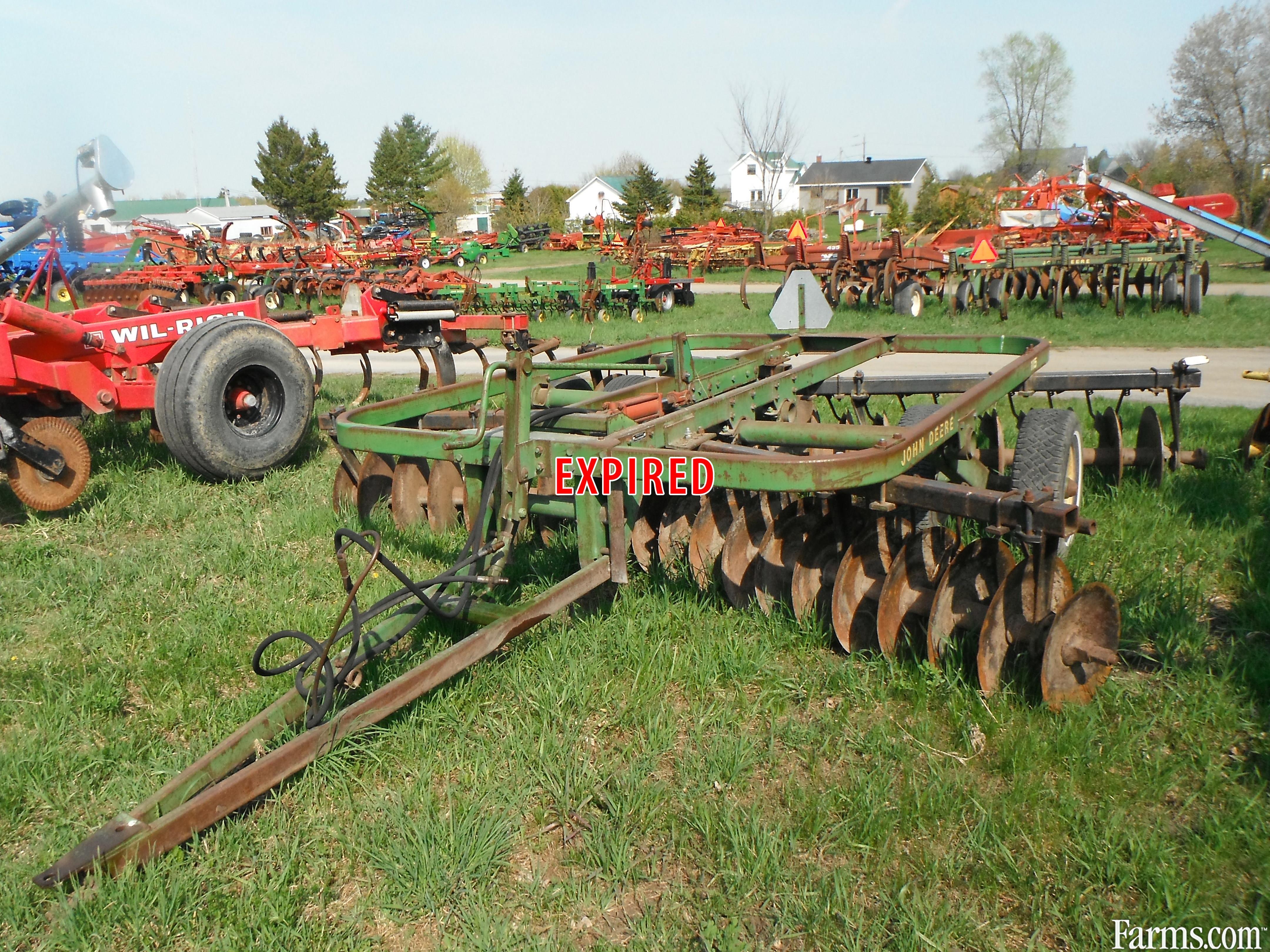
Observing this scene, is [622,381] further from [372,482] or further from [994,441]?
[994,441]

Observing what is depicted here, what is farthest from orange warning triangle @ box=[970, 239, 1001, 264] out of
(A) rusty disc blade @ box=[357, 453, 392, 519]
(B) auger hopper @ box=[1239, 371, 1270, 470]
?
(A) rusty disc blade @ box=[357, 453, 392, 519]

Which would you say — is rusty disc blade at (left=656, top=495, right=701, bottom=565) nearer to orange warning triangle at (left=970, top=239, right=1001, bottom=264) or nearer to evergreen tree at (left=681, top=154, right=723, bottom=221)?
orange warning triangle at (left=970, top=239, right=1001, bottom=264)

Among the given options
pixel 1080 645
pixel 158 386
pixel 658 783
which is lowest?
pixel 658 783

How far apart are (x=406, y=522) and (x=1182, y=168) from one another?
4270 cm

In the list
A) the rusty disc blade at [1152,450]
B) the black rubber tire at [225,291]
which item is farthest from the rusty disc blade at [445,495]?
the black rubber tire at [225,291]

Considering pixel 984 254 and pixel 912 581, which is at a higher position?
pixel 984 254

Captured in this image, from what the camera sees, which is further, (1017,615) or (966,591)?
(966,591)

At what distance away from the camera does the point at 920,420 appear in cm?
461

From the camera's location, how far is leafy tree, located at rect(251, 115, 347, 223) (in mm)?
55500

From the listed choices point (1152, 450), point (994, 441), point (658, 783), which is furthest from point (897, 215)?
point (658, 783)

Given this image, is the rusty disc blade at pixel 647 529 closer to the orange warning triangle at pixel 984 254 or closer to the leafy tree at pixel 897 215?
the orange warning triangle at pixel 984 254

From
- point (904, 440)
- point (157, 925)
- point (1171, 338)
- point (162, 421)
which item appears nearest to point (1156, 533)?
point (904, 440)

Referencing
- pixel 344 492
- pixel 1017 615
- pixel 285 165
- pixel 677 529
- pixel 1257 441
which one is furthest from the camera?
pixel 285 165

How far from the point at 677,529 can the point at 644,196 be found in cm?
5049
